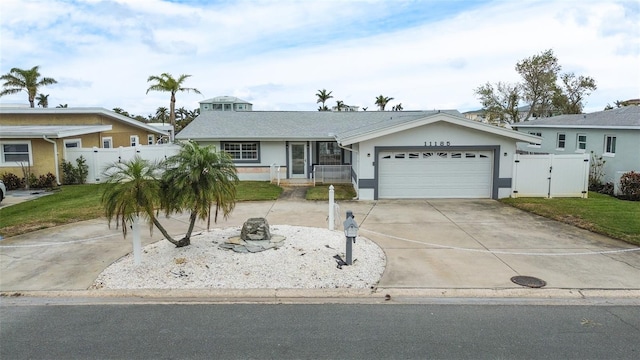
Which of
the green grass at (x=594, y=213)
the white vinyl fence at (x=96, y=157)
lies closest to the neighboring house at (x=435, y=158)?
the green grass at (x=594, y=213)

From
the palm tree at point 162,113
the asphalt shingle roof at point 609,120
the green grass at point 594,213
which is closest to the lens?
the green grass at point 594,213

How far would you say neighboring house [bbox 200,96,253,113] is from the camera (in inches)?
1948

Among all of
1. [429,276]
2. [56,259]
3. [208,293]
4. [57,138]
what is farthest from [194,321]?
[57,138]

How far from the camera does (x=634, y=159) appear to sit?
19.8 meters

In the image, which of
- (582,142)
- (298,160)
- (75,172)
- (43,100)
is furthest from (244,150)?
(43,100)

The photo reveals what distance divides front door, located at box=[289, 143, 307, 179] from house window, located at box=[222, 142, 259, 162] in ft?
6.20

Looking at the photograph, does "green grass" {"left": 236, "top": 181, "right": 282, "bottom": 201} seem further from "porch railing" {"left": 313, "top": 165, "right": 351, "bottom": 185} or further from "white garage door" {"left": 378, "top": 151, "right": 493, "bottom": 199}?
"white garage door" {"left": 378, "top": 151, "right": 493, "bottom": 199}

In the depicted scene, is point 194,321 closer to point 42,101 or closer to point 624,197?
point 624,197

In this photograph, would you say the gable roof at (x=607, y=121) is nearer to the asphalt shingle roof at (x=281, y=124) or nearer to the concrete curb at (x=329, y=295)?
the asphalt shingle roof at (x=281, y=124)

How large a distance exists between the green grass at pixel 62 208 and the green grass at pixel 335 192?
4.84ft

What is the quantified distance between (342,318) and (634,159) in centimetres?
1929

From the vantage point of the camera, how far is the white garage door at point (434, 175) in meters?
17.8

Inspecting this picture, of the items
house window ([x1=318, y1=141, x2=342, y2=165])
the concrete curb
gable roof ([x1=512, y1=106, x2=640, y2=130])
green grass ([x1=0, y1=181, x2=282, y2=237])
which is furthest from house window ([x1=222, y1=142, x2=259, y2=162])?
gable roof ([x1=512, y1=106, x2=640, y2=130])

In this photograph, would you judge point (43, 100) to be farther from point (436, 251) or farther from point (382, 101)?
point (436, 251)
